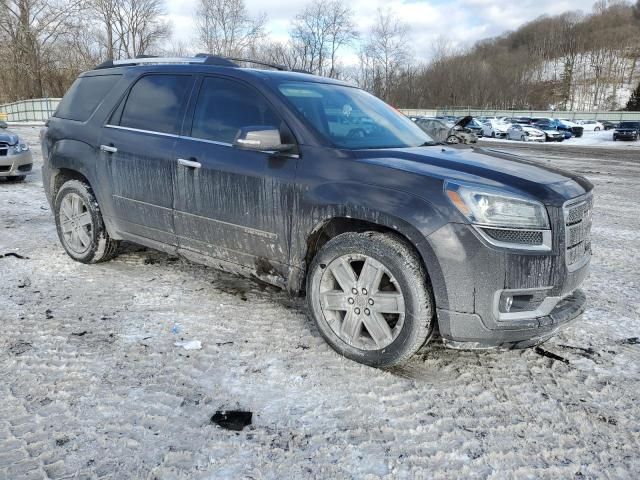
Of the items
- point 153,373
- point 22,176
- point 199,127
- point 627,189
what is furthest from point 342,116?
point 627,189

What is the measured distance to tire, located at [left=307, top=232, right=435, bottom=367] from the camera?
9.08ft

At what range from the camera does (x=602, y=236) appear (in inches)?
253

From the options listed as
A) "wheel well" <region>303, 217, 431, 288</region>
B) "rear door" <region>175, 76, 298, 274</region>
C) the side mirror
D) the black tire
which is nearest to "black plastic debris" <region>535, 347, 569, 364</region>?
"wheel well" <region>303, 217, 431, 288</region>

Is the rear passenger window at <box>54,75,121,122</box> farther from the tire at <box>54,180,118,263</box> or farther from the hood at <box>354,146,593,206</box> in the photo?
the hood at <box>354,146,593,206</box>

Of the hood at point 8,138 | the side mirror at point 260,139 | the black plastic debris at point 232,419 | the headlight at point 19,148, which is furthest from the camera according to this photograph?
the headlight at point 19,148

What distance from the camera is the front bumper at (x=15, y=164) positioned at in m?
9.01

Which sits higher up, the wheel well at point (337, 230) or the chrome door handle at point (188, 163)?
the chrome door handle at point (188, 163)

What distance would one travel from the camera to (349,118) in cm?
366

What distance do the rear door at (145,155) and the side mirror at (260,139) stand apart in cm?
90

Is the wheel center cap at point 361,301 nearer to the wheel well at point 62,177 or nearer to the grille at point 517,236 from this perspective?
the grille at point 517,236

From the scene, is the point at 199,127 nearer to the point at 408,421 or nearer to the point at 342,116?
the point at 342,116

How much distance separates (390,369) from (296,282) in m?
0.83

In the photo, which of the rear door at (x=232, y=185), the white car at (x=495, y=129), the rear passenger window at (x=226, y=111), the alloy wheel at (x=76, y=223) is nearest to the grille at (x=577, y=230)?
the rear door at (x=232, y=185)

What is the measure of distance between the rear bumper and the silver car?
9.11 meters
